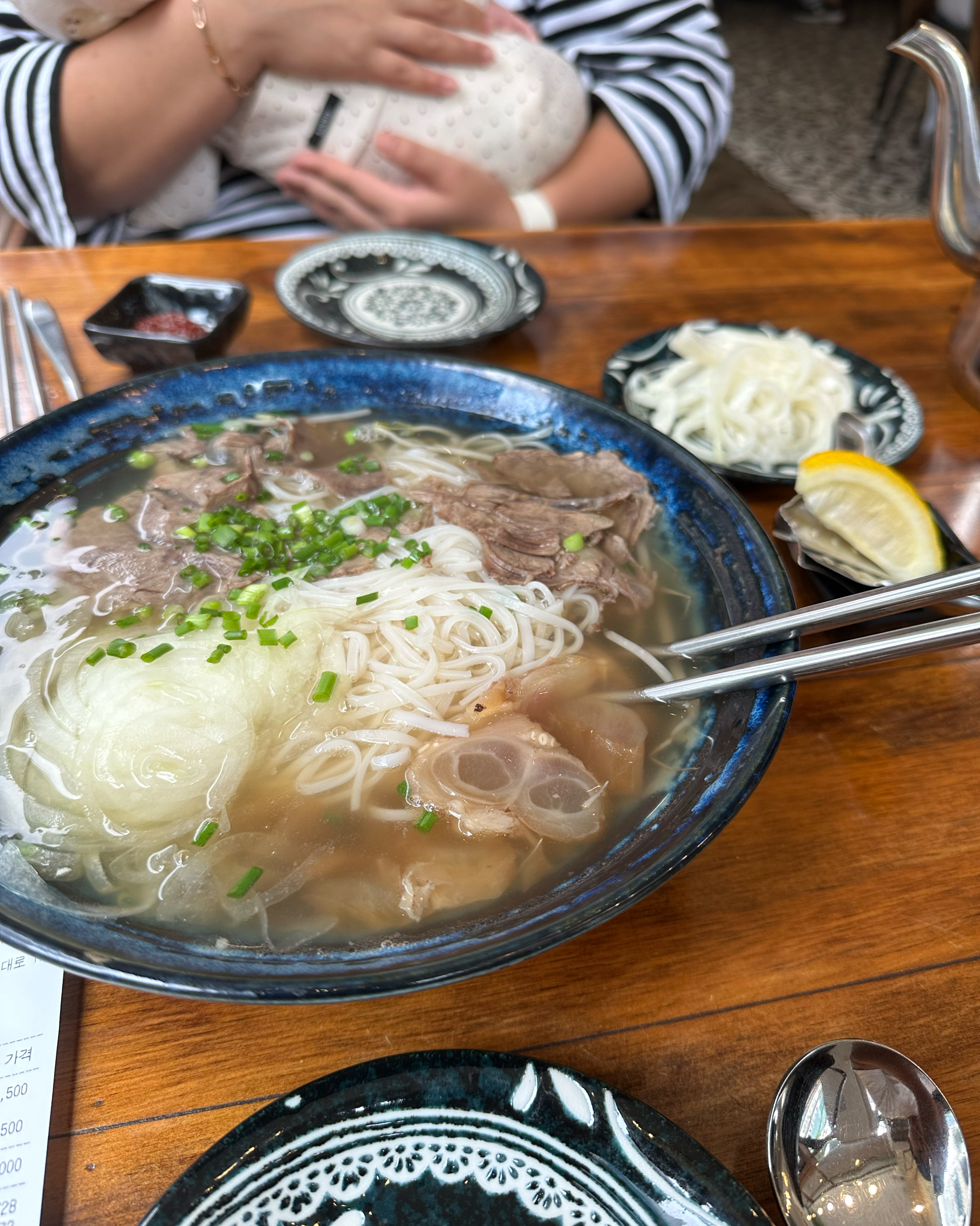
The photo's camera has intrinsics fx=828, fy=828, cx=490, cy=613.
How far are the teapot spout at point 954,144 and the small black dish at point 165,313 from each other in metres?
1.63

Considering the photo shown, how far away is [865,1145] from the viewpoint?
827 mm

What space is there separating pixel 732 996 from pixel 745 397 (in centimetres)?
129

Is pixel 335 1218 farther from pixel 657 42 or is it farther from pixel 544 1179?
pixel 657 42

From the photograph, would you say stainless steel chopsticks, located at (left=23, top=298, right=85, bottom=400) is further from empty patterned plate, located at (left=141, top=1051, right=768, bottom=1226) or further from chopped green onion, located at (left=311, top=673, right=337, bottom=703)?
empty patterned plate, located at (left=141, top=1051, right=768, bottom=1226)

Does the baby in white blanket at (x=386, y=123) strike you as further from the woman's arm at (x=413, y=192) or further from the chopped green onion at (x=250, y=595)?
the chopped green onion at (x=250, y=595)

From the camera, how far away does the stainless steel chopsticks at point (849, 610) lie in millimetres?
982

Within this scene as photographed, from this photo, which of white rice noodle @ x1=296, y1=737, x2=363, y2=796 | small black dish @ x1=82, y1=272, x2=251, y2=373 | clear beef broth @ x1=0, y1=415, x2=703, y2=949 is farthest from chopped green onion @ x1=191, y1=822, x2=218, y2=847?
small black dish @ x1=82, y1=272, x2=251, y2=373

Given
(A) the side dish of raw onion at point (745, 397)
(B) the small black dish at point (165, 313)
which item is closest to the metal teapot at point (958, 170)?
(A) the side dish of raw onion at point (745, 397)

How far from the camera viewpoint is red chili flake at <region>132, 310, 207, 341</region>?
5.78ft

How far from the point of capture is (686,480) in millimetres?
1396

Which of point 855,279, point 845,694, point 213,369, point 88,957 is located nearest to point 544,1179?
point 88,957

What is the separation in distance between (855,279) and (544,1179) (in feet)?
8.35

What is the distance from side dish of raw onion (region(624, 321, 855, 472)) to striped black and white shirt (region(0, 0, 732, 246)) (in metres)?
1.21

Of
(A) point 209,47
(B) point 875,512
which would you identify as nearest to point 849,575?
(B) point 875,512
